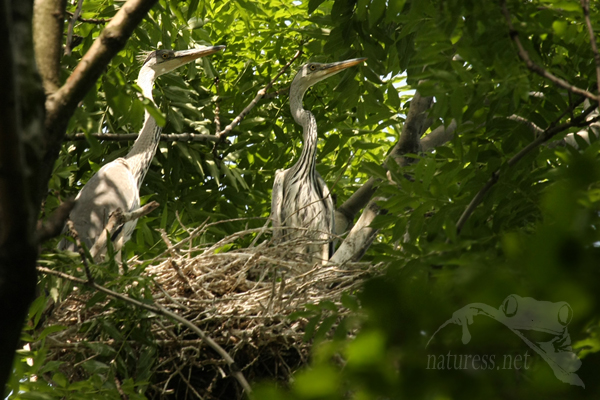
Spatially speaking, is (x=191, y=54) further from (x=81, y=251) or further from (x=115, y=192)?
(x=81, y=251)

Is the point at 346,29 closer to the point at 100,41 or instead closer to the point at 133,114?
the point at 133,114

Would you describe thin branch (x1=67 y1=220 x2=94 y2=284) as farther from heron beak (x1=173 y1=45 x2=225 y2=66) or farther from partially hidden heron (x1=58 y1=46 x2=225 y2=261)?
heron beak (x1=173 y1=45 x2=225 y2=66)

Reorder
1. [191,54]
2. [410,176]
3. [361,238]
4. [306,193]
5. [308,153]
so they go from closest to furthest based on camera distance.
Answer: [410,176], [361,238], [306,193], [308,153], [191,54]

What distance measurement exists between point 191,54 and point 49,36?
12.1ft

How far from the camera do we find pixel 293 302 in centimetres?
324

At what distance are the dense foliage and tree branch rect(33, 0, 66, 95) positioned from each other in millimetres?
129

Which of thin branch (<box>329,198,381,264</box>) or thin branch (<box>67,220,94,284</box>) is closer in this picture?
thin branch (<box>67,220,94,284</box>)

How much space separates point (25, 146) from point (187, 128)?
13.6 feet

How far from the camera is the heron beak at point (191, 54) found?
5160 millimetres

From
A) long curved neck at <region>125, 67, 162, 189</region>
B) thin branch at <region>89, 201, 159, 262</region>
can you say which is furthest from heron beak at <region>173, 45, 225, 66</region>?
thin branch at <region>89, 201, 159, 262</region>

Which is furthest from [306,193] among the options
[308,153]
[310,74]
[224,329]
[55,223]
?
[55,223]

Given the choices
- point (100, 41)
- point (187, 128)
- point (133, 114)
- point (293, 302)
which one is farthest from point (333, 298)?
point (187, 128)

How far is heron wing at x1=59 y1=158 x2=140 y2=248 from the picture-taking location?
4555 mm

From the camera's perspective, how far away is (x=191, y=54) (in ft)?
17.4
